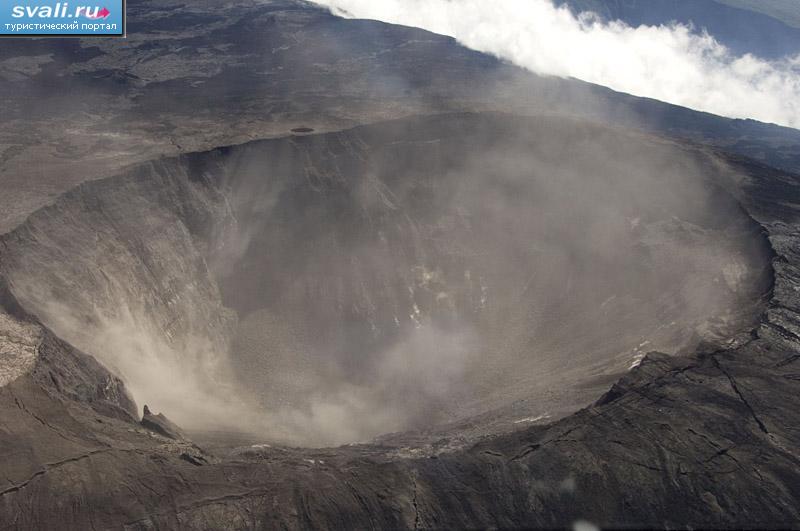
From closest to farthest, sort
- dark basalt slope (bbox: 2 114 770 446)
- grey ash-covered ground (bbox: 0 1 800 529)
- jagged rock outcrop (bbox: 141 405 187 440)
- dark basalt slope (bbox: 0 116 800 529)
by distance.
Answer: dark basalt slope (bbox: 0 116 800 529), grey ash-covered ground (bbox: 0 1 800 529), jagged rock outcrop (bbox: 141 405 187 440), dark basalt slope (bbox: 2 114 770 446)

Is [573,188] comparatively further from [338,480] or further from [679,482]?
[338,480]

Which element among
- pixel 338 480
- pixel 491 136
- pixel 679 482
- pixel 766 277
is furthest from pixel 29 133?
pixel 766 277

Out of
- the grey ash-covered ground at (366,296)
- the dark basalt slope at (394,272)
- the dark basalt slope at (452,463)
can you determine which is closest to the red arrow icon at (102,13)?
the grey ash-covered ground at (366,296)

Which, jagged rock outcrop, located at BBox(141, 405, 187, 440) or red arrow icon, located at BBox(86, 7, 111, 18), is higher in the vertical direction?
red arrow icon, located at BBox(86, 7, 111, 18)

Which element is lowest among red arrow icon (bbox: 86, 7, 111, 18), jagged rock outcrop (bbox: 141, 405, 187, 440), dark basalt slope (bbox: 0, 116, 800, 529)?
jagged rock outcrop (bbox: 141, 405, 187, 440)

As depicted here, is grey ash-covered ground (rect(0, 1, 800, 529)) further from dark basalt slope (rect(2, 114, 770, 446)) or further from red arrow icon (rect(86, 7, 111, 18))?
red arrow icon (rect(86, 7, 111, 18))

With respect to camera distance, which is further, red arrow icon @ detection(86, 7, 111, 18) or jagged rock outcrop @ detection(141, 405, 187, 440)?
red arrow icon @ detection(86, 7, 111, 18)

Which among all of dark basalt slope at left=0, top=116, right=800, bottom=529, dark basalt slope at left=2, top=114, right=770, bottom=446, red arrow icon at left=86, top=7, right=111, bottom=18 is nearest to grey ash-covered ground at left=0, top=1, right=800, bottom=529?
dark basalt slope at left=0, top=116, right=800, bottom=529

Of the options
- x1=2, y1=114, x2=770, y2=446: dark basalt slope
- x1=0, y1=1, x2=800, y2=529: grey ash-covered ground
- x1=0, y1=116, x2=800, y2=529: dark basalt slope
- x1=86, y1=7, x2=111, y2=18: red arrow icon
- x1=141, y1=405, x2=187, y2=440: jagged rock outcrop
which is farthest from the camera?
x1=86, y1=7, x2=111, y2=18: red arrow icon

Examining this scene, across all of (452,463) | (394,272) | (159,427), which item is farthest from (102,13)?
(452,463)
